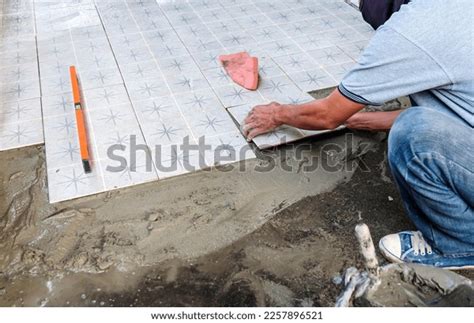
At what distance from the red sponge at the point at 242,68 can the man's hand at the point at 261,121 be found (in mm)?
387

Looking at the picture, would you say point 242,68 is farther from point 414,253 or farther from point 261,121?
point 414,253

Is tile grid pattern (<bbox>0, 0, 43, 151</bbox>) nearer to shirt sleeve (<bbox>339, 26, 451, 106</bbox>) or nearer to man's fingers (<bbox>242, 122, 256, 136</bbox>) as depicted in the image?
man's fingers (<bbox>242, 122, 256, 136</bbox>)

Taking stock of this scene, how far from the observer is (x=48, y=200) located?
2115mm

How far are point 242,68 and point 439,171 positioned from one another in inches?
58.2

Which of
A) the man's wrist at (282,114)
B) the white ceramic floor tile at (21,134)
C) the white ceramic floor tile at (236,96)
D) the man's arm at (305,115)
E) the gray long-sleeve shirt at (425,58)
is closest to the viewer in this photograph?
the gray long-sleeve shirt at (425,58)

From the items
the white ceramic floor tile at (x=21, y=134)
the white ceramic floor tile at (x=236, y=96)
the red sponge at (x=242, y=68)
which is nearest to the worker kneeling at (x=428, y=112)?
the white ceramic floor tile at (x=236, y=96)

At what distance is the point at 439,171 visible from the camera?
1645 mm

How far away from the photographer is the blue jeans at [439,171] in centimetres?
159

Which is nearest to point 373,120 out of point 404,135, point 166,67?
point 404,135

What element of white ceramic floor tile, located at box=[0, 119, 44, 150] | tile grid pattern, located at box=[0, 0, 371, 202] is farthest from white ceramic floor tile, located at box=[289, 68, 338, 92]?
white ceramic floor tile, located at box=[0, 119, 44, 150]

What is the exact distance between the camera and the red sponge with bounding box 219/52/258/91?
109 inches

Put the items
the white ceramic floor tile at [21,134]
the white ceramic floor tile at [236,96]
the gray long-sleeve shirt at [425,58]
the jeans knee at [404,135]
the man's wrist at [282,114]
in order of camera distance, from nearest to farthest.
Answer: the gray long-sleeve shirt at [425,58]
the jeans knee at [404,135]
the man's wrist at [282,114]
the white ceramic floor tile at [21,134]
the white ceramic floor tile at [236,96]

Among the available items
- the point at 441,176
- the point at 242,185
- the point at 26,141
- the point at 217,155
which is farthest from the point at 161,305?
the point at 26,141

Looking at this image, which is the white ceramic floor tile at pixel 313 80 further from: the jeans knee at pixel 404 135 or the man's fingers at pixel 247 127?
the jeans knee at pixel 404 135
